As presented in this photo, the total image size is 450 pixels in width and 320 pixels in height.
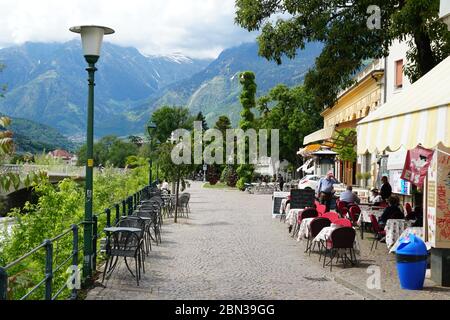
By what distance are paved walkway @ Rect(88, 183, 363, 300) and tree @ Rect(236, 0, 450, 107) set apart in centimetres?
522

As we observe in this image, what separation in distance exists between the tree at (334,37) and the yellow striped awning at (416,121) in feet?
19.6

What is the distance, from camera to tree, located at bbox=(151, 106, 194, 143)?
418 ft

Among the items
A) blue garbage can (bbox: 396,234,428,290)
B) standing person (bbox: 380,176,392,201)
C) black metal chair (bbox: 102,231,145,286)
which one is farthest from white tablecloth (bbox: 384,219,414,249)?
standing person (bbox: 380,176,392,201)

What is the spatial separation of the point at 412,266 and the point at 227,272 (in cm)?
346

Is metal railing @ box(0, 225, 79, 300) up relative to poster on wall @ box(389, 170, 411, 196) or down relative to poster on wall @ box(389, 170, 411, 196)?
down

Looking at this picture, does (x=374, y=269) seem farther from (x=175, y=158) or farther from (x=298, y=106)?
(x=298, y=106)

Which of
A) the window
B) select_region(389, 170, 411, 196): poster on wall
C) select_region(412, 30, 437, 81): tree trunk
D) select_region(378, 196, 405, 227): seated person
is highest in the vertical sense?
the window

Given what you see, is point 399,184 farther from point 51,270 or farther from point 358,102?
point 51,270

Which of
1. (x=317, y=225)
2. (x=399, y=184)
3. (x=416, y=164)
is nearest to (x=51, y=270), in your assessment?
(x=317, y=225)

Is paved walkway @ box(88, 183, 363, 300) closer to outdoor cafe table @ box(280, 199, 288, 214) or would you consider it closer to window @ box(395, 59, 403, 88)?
outdoor cafe table @ box(280, 199, 288, 214)

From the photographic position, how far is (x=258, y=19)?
1858cm

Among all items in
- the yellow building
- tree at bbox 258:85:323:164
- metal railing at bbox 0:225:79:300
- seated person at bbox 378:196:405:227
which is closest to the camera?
metal railing at bbox 0:225:79:300

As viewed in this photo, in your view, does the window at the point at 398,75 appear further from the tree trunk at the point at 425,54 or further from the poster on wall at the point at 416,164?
the poster on wall at the point at 416,164

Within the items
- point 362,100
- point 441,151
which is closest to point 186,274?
point 441,151
